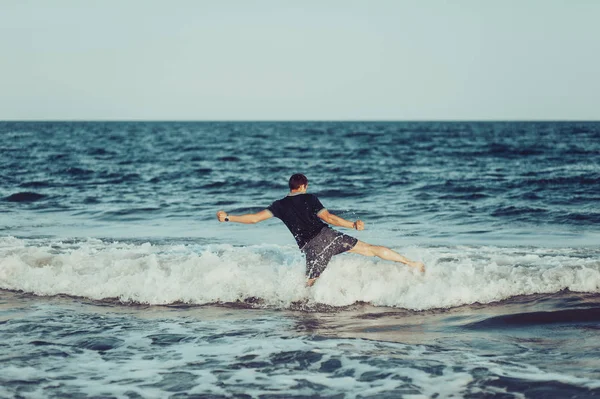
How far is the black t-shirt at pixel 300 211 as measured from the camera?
750cm

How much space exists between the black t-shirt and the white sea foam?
908 mm

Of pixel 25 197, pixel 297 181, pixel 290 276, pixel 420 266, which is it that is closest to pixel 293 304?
pixel 290 276

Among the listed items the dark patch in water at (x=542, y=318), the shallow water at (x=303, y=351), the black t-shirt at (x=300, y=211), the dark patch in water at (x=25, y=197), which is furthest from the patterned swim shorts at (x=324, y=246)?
the dark patch in water at (x=25, y=197)

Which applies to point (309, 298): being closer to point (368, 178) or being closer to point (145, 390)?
point (145, 390)

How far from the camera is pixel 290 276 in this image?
27.5ft

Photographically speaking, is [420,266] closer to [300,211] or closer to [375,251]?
[375,251]

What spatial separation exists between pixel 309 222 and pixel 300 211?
178 millimetres

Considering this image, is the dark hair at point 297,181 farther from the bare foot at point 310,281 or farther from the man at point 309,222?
the bare foot at point 310,281

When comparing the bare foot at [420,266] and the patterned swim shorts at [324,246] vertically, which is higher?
the patterned swim shorts at [324,246]

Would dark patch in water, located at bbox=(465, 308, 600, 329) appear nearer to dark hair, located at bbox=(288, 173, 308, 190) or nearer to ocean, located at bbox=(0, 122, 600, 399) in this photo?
ocean, located at bbox=(0, 122, 600, 399)

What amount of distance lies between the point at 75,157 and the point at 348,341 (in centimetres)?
3033

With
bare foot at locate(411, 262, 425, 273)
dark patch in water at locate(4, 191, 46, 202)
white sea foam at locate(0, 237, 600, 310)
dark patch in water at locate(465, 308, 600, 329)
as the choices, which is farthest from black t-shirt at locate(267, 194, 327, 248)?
dark patch in water at locate(4, 191, 46, 202)

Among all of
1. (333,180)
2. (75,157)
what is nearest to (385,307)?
(333,180)

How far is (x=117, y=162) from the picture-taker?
3061 centimetres
